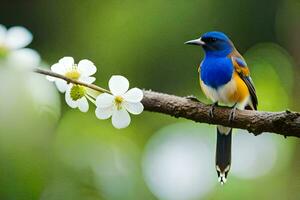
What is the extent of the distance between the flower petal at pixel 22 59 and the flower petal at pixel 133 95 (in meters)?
0.38

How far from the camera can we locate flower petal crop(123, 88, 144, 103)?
0.95m

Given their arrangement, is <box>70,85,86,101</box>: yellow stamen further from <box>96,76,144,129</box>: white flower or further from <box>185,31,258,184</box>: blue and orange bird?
<box>185,31,258,184</box>: blue and orange bird

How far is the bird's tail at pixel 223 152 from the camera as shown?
73.8 inches

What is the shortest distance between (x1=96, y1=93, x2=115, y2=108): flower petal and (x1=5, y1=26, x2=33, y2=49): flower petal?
1.03 ft

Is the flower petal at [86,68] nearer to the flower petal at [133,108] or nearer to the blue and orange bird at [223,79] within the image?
the flower petal at [133,108]

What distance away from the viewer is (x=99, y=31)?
3768 millimetres

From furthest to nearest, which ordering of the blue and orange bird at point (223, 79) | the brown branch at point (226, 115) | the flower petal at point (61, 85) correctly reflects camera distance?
the blue and orange bird at point (223, 79), the brown branch at point (226, 115), the flower petal at point (61, 85)

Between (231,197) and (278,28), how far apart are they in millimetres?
1517

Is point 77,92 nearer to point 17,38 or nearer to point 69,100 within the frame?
point 69,100

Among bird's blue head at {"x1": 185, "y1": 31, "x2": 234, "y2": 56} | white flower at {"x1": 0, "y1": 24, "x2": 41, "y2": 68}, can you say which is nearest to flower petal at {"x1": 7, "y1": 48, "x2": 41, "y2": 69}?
white flower at {"x1": 0, "y1": 24, "x2": 41, "y2": 68}

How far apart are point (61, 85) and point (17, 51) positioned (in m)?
0.34

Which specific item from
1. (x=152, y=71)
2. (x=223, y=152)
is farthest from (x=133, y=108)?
(x=152, y=71)

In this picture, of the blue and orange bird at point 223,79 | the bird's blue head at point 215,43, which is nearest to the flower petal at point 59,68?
the blue and orange bird at point 223,79

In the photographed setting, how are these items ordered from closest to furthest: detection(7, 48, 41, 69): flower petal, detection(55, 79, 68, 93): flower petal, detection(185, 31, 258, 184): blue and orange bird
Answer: detection(7, 48, 41, 69): flower petal → detection(55, 79, 68, 93): flower petal → detection(185, 31, 258, 184): blue and orange bird
